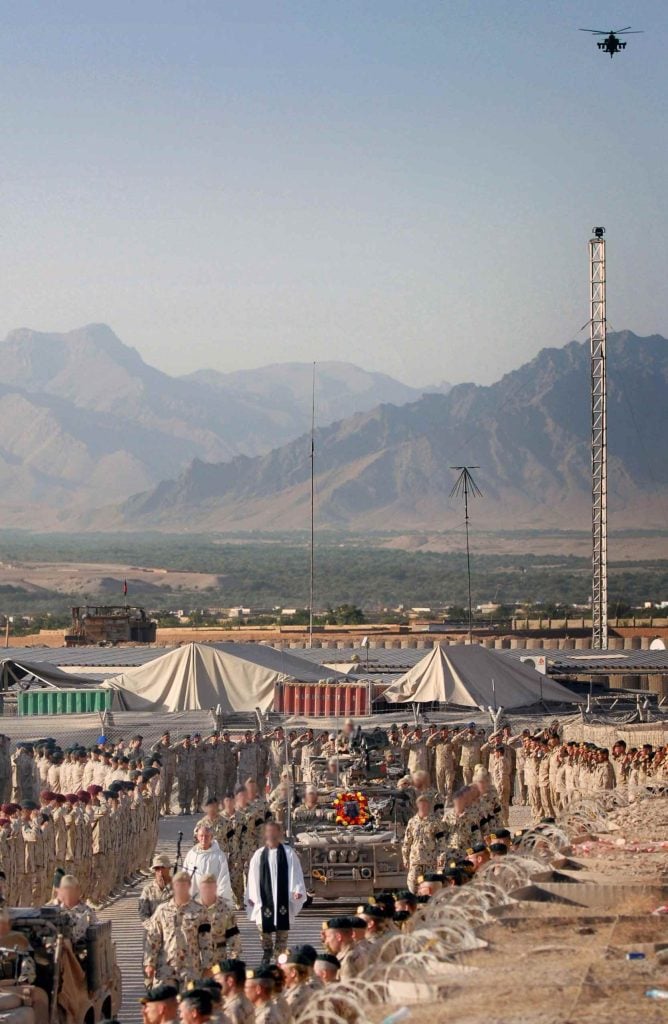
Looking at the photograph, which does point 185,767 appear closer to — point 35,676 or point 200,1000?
point 35,676

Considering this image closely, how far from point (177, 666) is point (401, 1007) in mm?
29751

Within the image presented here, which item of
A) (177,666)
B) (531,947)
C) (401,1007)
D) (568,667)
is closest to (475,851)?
(531,947)

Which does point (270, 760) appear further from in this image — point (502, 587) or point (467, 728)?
point (502, 587)

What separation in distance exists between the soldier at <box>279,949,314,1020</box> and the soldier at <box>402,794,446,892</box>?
6.58m

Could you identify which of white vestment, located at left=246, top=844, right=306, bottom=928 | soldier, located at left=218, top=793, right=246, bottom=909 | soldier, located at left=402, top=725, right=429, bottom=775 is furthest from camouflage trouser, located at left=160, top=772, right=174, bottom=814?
white vestment, located at left=246, top=844, right=306, bottom=928

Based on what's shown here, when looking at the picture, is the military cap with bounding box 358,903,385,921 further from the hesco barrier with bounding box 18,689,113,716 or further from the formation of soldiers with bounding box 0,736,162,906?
the hesco barrier with bounding box 18,689,113,716

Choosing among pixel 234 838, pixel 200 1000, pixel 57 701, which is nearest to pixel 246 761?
pixel 57 701

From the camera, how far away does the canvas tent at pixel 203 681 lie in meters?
38.1

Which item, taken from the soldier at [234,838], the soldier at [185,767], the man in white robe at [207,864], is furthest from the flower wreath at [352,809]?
the soldier at [185,767]

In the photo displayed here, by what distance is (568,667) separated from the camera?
5044 cm

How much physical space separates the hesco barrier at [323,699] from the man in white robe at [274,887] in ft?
69.1

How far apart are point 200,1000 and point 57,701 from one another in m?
28.8

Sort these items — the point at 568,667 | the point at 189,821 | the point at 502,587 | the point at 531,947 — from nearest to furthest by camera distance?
1. the point at 531,947
2. the point at 189,821
3. the point at 568,667
4. the point at 502,587

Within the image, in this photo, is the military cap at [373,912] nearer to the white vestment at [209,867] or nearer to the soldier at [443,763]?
the white vestment at [209,867]
